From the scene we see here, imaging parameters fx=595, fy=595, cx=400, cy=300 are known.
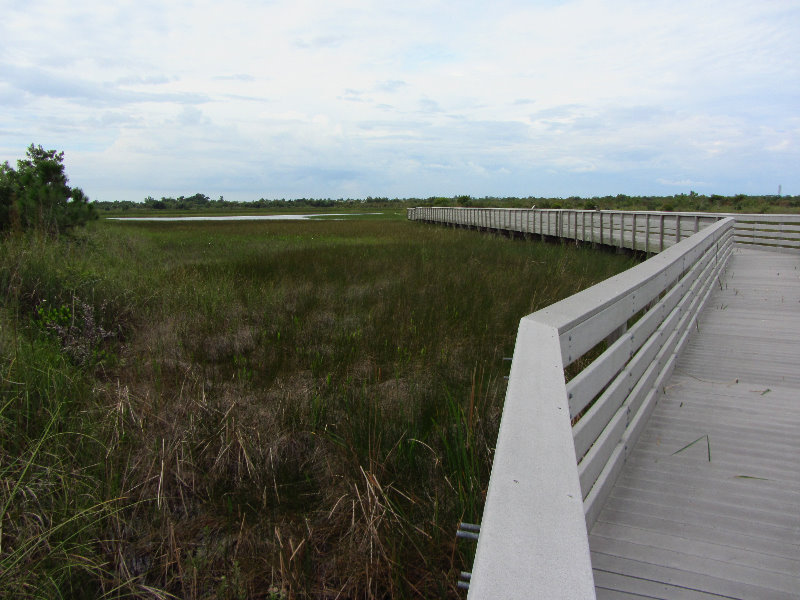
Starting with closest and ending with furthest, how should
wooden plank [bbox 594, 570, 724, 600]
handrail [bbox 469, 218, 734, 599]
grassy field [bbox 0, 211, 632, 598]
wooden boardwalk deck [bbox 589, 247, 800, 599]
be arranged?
handrail [bbox 469, 218, 734, 599]
wooden plank [bbox 594, 570, 724, 600]
wooden boardwalk deck [bbox 589, 247, 800, 599]
grassy field [bbox 0, 211, 632, 598]

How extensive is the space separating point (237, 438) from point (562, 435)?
3416mm

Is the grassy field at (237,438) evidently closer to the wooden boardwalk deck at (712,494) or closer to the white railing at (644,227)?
the wooden boardwalk deck at (712,494)

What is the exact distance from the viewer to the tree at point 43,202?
1202 cm

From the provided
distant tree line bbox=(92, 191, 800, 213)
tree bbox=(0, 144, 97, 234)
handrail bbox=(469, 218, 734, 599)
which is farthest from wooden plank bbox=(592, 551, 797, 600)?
distant tree line bbox=(92, 191, 800, 213)

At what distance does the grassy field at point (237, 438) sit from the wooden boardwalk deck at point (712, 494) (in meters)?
0.86

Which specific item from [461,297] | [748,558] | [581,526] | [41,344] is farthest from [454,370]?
[581,526]

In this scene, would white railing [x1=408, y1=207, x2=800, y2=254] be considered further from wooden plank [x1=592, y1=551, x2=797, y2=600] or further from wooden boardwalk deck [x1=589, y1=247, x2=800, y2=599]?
wooden plank [x1=592, y1=551, x2=797, y2=600]

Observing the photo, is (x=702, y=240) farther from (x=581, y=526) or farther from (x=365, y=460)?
(x=581, y=526)

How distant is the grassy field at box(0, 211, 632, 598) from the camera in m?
3.34

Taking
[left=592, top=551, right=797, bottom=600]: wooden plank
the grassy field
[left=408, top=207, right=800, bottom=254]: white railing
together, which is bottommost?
the grassy field

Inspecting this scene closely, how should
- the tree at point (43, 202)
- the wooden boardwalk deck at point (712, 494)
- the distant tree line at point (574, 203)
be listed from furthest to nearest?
the distant tree line at point (574, 203), the tree at point (43, 202), the wooden boardwalk deck at point (712, 494)

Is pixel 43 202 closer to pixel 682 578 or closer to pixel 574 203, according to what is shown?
pixel 682 578

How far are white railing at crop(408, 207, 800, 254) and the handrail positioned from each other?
11.1 metres

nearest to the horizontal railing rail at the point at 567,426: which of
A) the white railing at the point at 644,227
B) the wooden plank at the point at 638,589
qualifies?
the wooden plank at the point at 638,589
